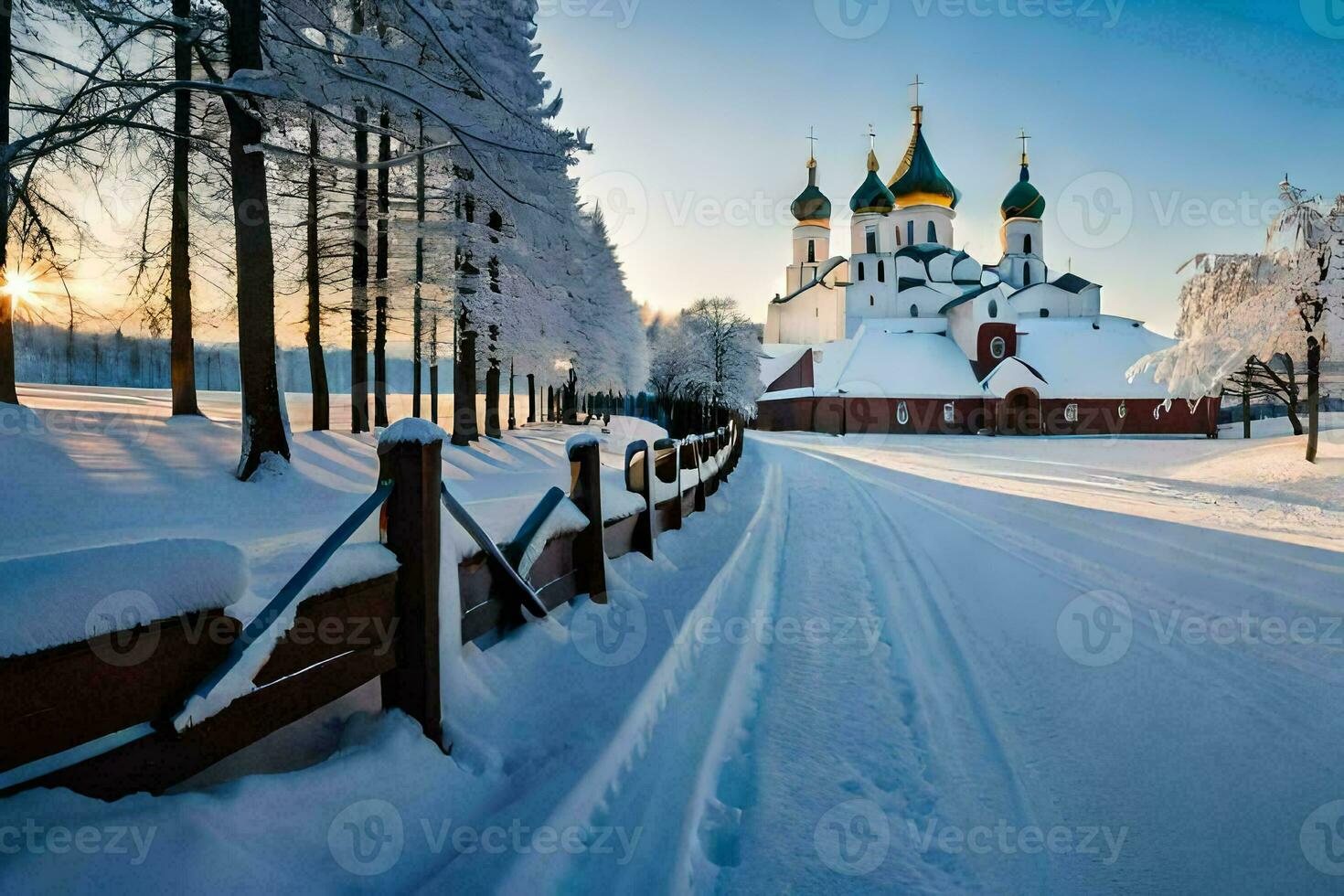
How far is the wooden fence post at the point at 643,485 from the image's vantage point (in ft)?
21.4

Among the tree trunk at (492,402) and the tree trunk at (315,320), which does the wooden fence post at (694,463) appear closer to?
the tree trunk at (315,320)

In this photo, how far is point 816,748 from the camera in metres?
3.30

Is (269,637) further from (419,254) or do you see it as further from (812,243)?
(812,243)

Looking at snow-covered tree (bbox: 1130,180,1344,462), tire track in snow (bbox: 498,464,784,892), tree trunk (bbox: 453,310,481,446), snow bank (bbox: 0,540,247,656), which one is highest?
snow-covered tree (bbox: 1130,180,1344,462)

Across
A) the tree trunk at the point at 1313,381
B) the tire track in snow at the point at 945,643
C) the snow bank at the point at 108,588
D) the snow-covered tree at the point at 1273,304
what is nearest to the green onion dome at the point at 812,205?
the snow-covered tree at the point at 1273,304

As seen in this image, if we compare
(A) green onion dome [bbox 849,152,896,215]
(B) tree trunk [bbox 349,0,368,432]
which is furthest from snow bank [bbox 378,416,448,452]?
(A) green onion dome [bbox 849,152,896,215]

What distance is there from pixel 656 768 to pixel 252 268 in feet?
30.0

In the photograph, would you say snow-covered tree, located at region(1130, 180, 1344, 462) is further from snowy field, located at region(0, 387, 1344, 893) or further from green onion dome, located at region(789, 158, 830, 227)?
green onion dome, located at region(789, 158, 830, 227)

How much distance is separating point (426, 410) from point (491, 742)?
25912mm

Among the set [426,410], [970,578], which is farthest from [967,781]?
[426,410]

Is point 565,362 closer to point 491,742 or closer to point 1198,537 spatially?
point 1198,537

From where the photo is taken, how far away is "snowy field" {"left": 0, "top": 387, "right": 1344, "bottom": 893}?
2361 millimetres

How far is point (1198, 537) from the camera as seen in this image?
868 cm

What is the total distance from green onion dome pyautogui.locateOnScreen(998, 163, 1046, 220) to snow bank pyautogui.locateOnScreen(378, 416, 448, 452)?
73.4 metres
